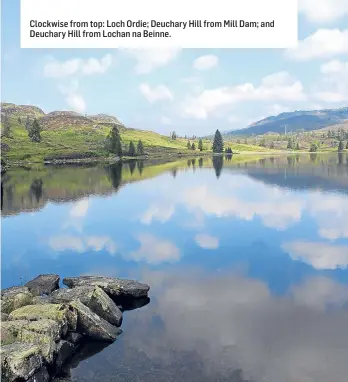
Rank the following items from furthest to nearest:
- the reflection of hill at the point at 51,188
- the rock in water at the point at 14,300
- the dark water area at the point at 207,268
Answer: the reflection of hill at the point at 51,188 < the rock in water at the point at 14,300 < the dark water area at the point at 207,268

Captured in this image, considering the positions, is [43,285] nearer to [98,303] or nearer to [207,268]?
[98,303]

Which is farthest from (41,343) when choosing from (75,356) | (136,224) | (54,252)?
(136,224)

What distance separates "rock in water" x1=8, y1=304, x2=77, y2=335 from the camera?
28344 mm

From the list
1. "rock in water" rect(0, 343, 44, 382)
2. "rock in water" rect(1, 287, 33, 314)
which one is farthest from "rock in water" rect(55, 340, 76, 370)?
"rock in water" rect(1, 287, 33, 314)

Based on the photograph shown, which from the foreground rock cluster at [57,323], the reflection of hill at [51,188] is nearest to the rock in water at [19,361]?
the foreground rock cluster at [57,323]

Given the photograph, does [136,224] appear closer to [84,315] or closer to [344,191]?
[84,315]

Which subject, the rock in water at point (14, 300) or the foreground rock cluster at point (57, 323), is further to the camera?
the rock in water at point (14, 300)

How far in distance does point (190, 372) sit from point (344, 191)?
8396 cm

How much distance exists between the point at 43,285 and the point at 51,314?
1086 cm

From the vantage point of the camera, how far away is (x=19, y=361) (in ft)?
74.3

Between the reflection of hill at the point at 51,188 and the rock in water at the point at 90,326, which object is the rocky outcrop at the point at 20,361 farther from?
the reflection of hill at the point at 51,188

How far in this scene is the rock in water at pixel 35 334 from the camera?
83.1 feet

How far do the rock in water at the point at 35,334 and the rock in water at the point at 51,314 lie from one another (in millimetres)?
1068

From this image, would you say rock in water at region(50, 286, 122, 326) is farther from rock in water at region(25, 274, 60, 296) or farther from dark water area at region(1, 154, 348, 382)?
rock in water at region(25, 274, 60, 296)
